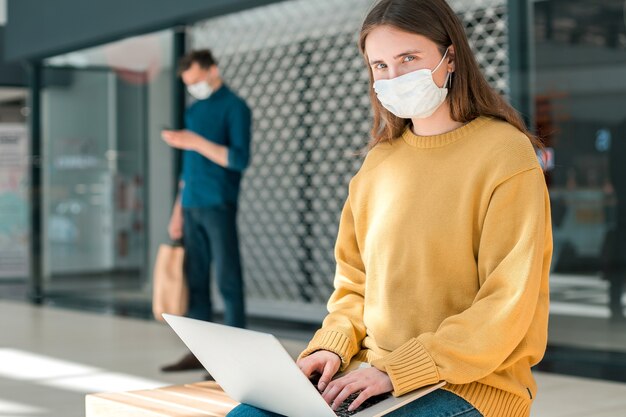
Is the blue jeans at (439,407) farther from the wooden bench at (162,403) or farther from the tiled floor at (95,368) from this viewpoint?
the tiled floor at (95,368)

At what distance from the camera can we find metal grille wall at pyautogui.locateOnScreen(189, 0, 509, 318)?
714 centimetres

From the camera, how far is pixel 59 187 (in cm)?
889

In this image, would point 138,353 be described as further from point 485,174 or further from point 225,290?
point 485,174

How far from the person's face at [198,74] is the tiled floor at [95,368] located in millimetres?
1433

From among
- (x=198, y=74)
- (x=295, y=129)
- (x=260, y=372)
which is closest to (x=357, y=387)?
(x=260, y=372)

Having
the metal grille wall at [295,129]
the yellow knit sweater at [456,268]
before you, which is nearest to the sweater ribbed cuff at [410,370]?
the yellow knit sweater at [456,268]

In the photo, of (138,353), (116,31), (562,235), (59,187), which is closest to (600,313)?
(562,235)

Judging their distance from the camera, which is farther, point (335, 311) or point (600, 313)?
point (600, 313)

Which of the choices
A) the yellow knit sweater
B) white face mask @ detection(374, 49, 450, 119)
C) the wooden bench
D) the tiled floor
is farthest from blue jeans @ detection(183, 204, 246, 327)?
white face mask @ detection(374, 49, 450, 119)

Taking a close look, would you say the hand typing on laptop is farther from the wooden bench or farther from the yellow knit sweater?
the wooden bench

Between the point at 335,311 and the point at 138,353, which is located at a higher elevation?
the point at 335,311

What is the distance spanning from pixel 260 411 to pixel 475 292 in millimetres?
434

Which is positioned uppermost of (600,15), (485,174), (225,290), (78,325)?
(600,15)

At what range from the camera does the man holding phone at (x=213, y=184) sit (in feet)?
15.9
